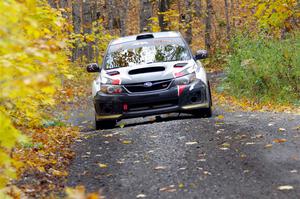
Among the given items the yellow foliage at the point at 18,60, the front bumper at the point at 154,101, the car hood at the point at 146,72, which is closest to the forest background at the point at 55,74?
the yellow foliage at the point at 18,60

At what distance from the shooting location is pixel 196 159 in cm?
840

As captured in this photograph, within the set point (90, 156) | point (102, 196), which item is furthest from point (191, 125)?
point (102, 196)

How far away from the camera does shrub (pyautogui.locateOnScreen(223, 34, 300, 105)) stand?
15867 millimetres

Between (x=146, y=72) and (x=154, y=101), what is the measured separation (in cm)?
59

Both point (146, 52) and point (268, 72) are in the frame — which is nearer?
point (146, 52)

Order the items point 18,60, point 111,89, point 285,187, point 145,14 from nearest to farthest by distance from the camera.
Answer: point 18,60 < point 285,187 < point 111,89 < point 145,14

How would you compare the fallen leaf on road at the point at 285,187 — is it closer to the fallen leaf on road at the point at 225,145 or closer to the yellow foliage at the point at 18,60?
the fallen leaf on road at the point at 225,145

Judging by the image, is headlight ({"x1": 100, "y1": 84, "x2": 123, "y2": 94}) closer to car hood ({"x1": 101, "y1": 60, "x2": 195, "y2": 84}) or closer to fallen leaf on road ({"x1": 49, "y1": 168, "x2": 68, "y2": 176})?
car hood ({"x1": 101, "y1": 60, "x2": 195, "y2": 84})

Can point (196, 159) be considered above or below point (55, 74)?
below

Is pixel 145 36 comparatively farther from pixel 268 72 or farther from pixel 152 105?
pixel 268 72

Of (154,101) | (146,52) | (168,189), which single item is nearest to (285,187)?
(168,189)

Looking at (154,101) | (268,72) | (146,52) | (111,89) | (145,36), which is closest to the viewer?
(154,101)

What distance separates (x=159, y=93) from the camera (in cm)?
1163

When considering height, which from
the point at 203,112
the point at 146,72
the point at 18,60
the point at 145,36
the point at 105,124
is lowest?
the point at 105,124
